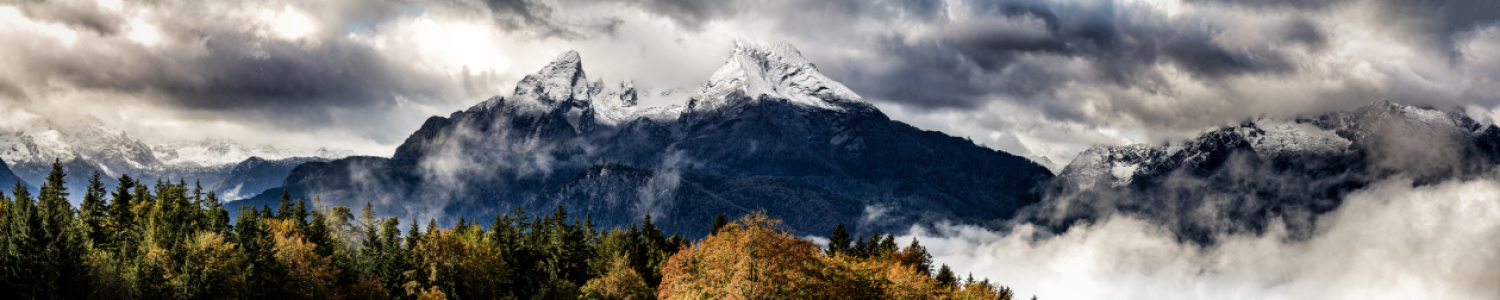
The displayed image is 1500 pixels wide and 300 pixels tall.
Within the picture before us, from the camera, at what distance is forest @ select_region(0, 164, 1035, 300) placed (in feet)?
153

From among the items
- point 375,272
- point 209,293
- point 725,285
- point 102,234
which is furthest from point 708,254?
point 102,234

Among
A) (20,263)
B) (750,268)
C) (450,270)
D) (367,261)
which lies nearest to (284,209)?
(367,261)

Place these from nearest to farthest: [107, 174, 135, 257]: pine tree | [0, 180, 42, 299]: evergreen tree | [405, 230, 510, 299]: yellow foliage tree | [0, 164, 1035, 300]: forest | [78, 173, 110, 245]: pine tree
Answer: [0, 164, 1035, 300]: forest < [0, 180, 42, 299]: evergreen tree < [405, 230, 510, 299]: yellow foliage tree < [107, 174, 135, 257]: pine tree < [78, 173, 110, 245]: pine tree

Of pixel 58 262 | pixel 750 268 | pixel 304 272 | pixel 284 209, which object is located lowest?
pixel 750 268

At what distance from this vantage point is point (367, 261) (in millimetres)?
108188

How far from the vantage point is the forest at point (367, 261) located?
46.8 m

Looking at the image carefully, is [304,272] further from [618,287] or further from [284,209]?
[284,209]

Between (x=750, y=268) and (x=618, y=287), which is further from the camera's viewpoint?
(x=618, y=287)

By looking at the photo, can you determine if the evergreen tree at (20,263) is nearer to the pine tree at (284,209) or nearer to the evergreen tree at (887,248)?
the pine tree at (284,209)

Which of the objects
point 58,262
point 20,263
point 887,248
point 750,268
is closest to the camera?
point 750,268

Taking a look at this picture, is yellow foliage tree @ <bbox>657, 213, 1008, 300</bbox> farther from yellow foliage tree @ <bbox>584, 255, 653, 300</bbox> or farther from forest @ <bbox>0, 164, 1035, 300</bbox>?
yellow foliage tree @ <bbox>584, 255, 653, 300</bbox>

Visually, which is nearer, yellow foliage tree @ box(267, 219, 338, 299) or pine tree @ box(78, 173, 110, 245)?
yellow foliage tree @ box(267, 219, 338, 299)

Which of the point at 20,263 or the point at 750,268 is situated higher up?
the point at 20,263

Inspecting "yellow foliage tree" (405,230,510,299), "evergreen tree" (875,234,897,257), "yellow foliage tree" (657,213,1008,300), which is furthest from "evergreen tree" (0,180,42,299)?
"evergreen tree" (875,234,897,257)
